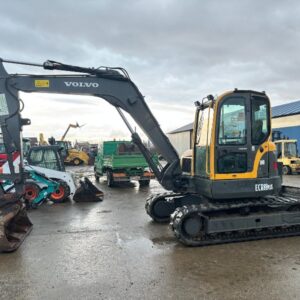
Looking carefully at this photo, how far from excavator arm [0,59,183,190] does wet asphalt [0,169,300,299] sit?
1607mm

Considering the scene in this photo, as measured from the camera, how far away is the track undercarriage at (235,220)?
6559 millimetres

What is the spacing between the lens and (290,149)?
72.8ft

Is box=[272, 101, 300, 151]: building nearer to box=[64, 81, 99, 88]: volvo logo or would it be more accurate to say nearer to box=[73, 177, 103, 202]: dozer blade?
box=[73, 177, 103, 202]: dozer blade

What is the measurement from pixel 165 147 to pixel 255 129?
6.56 feet

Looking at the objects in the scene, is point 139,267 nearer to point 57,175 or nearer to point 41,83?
point 41,83

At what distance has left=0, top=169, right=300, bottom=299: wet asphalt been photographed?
4586 mm

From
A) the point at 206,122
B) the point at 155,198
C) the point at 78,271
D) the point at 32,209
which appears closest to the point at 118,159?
the point at 32,209

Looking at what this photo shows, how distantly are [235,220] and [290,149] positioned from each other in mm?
17032

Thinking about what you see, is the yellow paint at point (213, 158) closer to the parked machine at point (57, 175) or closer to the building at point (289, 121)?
the parked machine at point (57, 175)

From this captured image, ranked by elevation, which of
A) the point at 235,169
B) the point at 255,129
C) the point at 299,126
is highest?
the point at 299,126

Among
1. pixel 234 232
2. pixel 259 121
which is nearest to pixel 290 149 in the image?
pixel 259 121

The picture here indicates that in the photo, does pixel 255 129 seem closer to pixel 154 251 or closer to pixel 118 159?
pixel 154 251

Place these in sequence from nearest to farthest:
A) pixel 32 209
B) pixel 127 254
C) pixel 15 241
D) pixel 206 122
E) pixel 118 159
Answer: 1. pixel 127 254
2. pixel 15 241
3. pixel 206 122
4. pixel 32 209
5. pixel 118 159

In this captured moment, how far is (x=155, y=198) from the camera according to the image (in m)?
8.49
